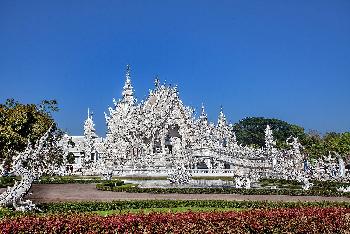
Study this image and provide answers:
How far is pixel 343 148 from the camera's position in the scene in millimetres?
A: 73688

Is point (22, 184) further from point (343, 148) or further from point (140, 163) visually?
point (343, 148)

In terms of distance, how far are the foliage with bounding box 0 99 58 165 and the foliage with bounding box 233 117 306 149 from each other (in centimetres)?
6818

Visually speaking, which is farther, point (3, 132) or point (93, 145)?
point (93, 145)

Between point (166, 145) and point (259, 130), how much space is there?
208ft

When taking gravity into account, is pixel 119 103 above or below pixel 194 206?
above

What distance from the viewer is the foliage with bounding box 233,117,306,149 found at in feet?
370

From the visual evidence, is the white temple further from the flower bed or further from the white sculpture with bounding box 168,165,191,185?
the flower bed

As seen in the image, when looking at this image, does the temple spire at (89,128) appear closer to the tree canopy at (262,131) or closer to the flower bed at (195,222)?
the tree canopy at (262,131)

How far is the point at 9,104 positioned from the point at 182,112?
2315 centimetres

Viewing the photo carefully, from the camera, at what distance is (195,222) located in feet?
47.9

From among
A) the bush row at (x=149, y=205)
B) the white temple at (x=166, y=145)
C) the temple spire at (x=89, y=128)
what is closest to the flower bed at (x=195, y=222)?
the bush row at (x=149, y=205)

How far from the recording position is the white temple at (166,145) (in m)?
51.8

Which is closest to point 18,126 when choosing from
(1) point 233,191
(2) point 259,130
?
(1) point 233,191

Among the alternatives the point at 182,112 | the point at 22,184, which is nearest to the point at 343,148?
the point at 182,112
